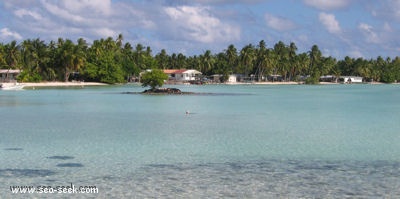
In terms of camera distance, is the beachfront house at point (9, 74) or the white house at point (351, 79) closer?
the beachfront house at point (9, 74)

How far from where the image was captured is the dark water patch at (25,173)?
14.2m

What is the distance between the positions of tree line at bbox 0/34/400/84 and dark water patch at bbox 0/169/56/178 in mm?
95695

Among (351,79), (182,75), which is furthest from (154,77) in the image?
(351,79)

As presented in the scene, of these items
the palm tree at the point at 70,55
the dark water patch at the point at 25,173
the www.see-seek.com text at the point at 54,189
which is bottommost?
the www.see-seek.com text at the point at 54,189

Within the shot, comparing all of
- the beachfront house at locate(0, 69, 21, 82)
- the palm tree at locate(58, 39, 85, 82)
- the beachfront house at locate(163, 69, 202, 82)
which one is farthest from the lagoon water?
the beachfront house at locate(163, 69, 202, 82)

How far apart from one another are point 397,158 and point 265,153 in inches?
181

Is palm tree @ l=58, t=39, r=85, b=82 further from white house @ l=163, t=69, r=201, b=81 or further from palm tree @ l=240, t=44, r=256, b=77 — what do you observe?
palm tree @ l=240, t=44, r=256, b=77

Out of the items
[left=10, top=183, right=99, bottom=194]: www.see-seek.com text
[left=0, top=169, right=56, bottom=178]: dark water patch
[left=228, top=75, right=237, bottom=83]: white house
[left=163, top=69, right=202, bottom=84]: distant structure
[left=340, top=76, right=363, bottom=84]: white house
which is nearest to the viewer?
[left=10, top=183, right=99, bottom=194]: www.see-seek.com text

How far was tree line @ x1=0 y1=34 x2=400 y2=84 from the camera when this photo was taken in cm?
11156

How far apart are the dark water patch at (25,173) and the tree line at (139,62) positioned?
95695mm

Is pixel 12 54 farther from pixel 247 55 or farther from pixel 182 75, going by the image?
pixel 247 55

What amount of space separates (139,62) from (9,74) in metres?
40.2

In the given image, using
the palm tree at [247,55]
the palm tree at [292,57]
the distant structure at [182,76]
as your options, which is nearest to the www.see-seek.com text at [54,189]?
the distant structure at [182,76]

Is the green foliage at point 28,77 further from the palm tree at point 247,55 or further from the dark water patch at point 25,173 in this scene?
the dark water patch at point 25,173
